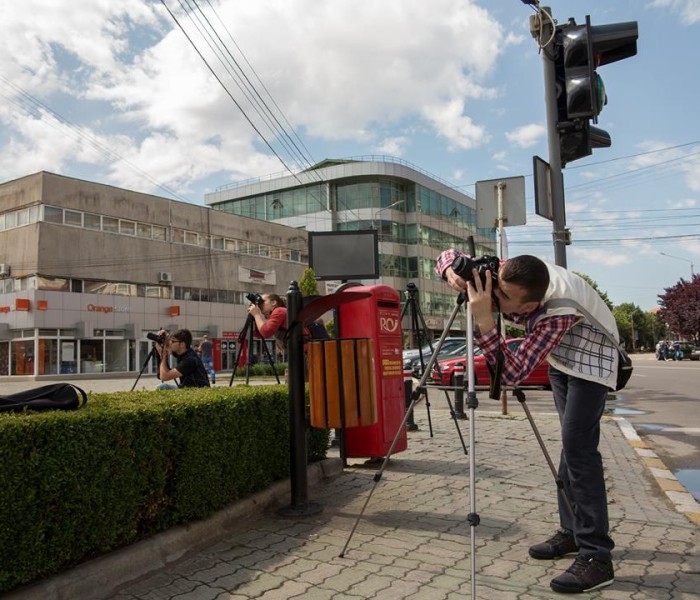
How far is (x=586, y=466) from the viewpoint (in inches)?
127

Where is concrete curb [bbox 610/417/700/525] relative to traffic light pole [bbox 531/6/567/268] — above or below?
below

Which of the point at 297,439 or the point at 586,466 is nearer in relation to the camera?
the point at 586,466

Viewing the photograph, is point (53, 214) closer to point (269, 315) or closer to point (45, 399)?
point (269, 315)

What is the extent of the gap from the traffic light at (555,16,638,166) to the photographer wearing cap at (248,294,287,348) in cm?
317

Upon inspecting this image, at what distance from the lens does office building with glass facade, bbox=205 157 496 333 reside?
2331 inches

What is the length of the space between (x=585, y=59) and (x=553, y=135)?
66 centimetres

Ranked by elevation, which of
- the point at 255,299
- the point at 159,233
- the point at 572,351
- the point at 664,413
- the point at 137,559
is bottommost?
the point at 664,413

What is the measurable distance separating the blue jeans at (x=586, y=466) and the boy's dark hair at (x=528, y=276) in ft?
1.75

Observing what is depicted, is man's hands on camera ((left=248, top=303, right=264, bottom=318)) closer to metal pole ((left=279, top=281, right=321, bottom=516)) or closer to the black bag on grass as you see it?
metal pole ((left=279, top=281, right=321, bottom=516))

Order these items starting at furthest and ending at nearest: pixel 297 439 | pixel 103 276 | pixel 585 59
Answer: pixel 103 276
pixel 585 59
pixel 297 439

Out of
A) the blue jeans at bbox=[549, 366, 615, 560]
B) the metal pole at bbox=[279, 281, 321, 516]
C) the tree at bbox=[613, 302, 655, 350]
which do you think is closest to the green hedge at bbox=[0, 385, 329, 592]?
the metal pole at bbox=[279, 281, 321, 516]

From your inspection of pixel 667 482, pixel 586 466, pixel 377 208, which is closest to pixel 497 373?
pixel 586 466

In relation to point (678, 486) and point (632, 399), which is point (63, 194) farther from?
point (678, 486)

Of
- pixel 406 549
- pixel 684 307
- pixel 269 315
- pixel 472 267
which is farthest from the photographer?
pixel 684 307
